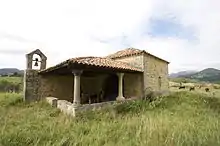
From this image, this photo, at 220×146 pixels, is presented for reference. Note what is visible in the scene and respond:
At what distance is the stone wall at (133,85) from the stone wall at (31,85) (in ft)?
19.9

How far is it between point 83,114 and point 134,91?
6.26 meters

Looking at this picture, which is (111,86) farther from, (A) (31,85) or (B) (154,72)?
(A) (31,85)

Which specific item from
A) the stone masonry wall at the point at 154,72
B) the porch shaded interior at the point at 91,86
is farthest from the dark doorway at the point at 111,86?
the stone masonry wall at the point at 154,72

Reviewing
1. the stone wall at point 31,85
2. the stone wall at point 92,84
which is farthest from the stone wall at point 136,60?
the stone wall at point 31,85

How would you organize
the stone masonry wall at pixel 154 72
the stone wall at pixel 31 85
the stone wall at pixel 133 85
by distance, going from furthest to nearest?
the stone masonry wall at pixel 154 72
the stone wall at pixel 133 85
the stone wall at pixel 31 85

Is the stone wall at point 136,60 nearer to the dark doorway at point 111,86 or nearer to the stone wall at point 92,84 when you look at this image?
the dark doorway at point 111,86

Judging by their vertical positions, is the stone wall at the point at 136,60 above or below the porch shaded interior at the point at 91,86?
above

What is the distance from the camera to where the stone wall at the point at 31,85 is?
47.9 ft

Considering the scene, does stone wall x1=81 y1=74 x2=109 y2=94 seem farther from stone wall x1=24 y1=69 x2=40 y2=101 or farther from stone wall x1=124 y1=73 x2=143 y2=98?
stone wall x1=24 y1=69 x2=40 y2=101

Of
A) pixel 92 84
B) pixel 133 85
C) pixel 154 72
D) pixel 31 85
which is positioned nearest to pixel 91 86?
pixel 92 84

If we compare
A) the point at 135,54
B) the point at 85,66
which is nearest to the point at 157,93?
the point at 135,54

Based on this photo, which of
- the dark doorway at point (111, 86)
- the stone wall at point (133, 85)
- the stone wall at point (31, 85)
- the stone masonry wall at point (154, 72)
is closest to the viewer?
the stone wall at point (31, 85)

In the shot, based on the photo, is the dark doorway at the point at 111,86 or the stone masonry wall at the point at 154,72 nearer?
the stone masonry wall at the point at 154,72

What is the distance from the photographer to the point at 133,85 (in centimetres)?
1536
